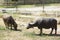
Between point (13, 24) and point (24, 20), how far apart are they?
5.25 meters

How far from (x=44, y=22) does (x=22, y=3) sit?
28.5 metres

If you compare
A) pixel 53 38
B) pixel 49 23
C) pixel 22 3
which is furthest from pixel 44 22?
pixel 22 3

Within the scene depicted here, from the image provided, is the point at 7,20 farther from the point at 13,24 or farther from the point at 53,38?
the point at 53,38

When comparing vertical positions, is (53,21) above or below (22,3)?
above

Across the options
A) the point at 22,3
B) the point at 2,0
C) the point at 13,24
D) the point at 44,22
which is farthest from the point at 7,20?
the point at 2,0

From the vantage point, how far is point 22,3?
4381cm

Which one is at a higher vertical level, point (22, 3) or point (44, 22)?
point (44, 22)

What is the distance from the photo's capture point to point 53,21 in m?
15.6

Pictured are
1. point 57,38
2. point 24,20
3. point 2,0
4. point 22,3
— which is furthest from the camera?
point 2,0

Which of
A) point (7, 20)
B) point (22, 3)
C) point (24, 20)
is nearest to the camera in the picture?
point (7, 20)

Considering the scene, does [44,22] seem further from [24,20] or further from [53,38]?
[24,20]

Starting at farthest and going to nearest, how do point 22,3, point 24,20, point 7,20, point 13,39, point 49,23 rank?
point 22,3 < point 24,20 < point 7,20 < point 49,23 < point 13,39

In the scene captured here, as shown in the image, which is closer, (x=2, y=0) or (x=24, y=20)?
(x=24, y=20)

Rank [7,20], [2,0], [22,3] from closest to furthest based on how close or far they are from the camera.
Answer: [7,20], [22,3], [2,0]
